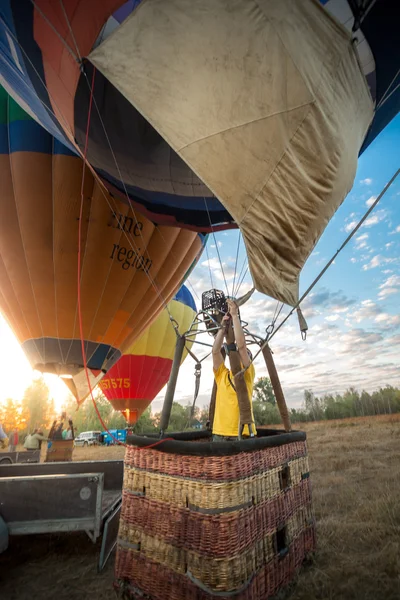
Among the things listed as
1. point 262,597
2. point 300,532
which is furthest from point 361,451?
point 262,597

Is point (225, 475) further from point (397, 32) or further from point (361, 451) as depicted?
Answer: point (361, 451)

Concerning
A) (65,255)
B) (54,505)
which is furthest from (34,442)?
(54,505)

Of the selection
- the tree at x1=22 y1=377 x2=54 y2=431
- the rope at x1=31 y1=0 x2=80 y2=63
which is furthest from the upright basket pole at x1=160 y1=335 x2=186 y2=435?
the tree at x1=22 y1=377 x2=54 y2=431

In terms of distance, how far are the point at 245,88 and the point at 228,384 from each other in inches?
95.6

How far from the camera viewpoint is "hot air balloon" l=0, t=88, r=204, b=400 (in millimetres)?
6570

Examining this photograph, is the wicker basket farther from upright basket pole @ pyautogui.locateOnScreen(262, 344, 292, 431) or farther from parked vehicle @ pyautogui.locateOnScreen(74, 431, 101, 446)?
parked vehicle @ pyautogui.locateOnScreen(74, 431, 101, 446)

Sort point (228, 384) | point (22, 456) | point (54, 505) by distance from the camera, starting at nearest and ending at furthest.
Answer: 1. point (54, 505)
2. point (228, 384)
3. point (22, 456)

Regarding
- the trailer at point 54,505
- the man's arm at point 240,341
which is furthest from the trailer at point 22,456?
the man's arm at point 240,341

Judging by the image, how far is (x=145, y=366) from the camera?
47.3ft

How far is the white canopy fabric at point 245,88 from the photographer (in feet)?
8.09

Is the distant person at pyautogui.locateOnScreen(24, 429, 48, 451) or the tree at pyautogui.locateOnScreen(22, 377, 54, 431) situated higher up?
the tree at pyautogui.locateOnScreen(22, 377, 54, 431)

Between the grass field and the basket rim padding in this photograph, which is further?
the grass field

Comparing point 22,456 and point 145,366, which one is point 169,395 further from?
point 145,366

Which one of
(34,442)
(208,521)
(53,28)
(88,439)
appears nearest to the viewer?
(208,521)
